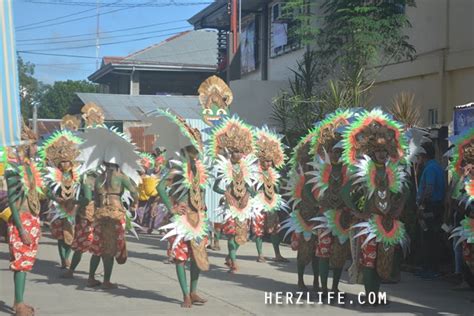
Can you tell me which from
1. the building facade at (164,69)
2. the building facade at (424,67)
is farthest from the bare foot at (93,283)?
the building facade at (164,69)

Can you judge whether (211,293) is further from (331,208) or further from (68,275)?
(68,275)

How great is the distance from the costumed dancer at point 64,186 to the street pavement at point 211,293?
65 centimetres

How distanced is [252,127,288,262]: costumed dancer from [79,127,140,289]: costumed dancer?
9.90ft

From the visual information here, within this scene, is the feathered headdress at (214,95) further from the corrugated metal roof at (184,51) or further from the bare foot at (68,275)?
the corrugated metal roof at (184,51)

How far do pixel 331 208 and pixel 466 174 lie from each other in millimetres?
1541

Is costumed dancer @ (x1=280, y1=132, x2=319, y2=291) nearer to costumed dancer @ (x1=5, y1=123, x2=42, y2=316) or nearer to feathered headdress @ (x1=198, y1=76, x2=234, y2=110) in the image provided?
costumed dancer @ (x1=5, y1=123, x2=42, y2=316)

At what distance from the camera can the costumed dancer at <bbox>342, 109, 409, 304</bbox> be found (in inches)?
323

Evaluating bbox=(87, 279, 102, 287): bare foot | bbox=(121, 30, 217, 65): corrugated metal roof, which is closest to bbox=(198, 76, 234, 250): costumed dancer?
bbox=(87, 279, 102, 287): bare foot

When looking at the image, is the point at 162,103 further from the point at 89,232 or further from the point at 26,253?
the point at 26,253

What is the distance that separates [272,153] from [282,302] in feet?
13.6

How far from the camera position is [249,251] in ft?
47.2

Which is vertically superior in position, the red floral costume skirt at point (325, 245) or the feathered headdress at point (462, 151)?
the feathered headdress at point (462, 151)

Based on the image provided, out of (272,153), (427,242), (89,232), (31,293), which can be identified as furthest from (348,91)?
(31,293)

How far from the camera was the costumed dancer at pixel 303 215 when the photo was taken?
362 inches
